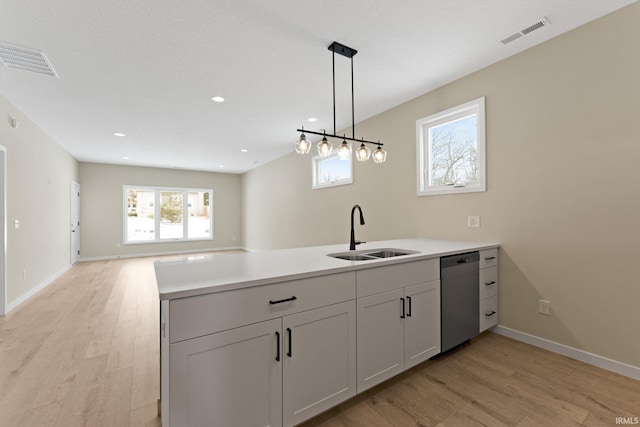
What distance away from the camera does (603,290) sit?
214 centimetres

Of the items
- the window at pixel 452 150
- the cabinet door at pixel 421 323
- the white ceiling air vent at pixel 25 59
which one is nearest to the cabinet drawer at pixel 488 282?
the cabinet door at pixel 421 323

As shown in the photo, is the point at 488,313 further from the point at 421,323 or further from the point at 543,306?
the point at 421,323

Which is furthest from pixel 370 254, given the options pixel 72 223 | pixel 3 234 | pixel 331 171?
pixel 72 223

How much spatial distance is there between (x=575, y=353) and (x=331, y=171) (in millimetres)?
4059

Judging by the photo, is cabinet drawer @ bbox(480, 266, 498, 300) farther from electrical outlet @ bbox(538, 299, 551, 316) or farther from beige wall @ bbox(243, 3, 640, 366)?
electrical outlet @ bbox(538, 299, 551, 316)

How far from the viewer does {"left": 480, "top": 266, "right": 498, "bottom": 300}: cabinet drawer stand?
8.57ft

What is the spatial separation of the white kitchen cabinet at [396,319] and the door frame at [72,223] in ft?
24.9

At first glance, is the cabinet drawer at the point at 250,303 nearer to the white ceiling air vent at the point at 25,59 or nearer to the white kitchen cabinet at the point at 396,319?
the white kitchen cabinet at the point at 396,319

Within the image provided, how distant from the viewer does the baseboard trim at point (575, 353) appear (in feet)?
6.63

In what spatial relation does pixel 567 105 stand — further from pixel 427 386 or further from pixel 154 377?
pixel 154 377

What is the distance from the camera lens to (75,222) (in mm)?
6875

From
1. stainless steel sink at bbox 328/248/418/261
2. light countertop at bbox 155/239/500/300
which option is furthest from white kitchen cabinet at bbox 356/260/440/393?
stainless steel sink at bbox 328/248/418/261

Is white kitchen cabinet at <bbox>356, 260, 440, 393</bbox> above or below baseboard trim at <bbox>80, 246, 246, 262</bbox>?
above

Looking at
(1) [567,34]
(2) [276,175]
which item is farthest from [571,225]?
(2) [276,175]
